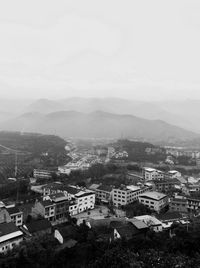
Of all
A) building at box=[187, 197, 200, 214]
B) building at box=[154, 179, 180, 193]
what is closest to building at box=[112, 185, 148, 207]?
building at box=[154, 179, 180, 193]

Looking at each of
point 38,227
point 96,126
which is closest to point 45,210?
point 38,227

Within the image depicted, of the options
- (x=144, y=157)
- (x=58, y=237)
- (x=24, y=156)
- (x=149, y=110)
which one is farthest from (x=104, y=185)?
(x=149, y=110)

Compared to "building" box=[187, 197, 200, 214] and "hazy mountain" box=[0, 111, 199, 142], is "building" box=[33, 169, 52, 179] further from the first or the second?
"hazy mountain" box=[0, 111, 199, 142]

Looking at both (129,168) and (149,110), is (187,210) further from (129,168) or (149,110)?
(149,110)

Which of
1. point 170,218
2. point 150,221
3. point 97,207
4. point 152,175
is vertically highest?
point 152,175

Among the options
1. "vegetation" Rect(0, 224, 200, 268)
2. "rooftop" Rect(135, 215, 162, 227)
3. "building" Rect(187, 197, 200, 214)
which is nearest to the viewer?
"vegetation" Rect(0, 224, 200, 268)

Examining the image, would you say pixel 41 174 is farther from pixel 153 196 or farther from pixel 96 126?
pixel 96 126
